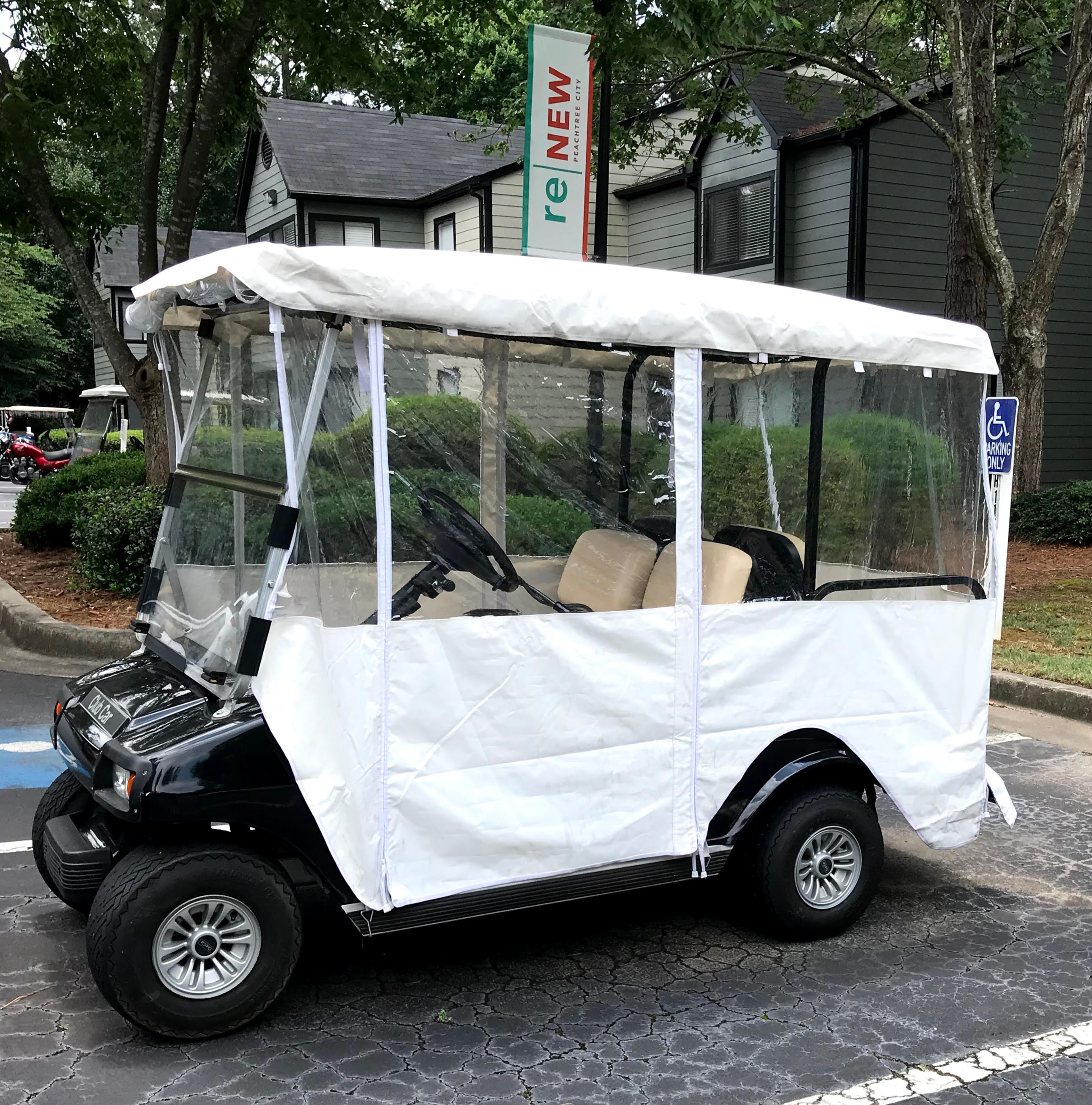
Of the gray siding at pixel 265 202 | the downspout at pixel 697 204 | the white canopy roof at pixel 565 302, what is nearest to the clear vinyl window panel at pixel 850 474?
the white canopy roof at pixel 565 302

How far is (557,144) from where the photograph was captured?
7.72 metres

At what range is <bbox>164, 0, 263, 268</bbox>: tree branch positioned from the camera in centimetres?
977

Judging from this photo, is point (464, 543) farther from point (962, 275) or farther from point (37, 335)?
point (37, 335)

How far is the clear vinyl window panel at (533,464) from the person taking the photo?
12.0ft

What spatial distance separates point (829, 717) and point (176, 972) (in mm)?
2332

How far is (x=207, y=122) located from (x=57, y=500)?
16.0 ft

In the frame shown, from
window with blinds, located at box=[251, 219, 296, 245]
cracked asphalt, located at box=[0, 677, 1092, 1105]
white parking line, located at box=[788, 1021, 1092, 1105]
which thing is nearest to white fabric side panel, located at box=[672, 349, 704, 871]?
cracked asphalt, located at box=[0, 677, 1092, 1105]

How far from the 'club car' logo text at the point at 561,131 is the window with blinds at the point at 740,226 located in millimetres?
9722

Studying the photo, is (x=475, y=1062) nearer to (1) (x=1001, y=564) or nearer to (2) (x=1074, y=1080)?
(2) (x=1074, y=1080)

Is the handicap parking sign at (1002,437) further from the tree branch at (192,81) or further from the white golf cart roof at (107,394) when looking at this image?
the white golf cart roof at (107,394)

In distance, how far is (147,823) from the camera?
331 centimetres

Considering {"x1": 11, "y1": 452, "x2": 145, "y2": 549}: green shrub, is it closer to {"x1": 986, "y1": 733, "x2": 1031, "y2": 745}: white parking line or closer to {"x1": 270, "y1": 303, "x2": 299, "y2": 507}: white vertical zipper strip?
{"x1": 986, "y1": 733, "x2": 1031, "y2": 745}: white parking line

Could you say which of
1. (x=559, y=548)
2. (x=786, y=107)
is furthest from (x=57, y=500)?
(x=786, y=107)

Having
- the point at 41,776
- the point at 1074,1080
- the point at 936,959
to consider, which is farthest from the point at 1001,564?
the point at 41,776
